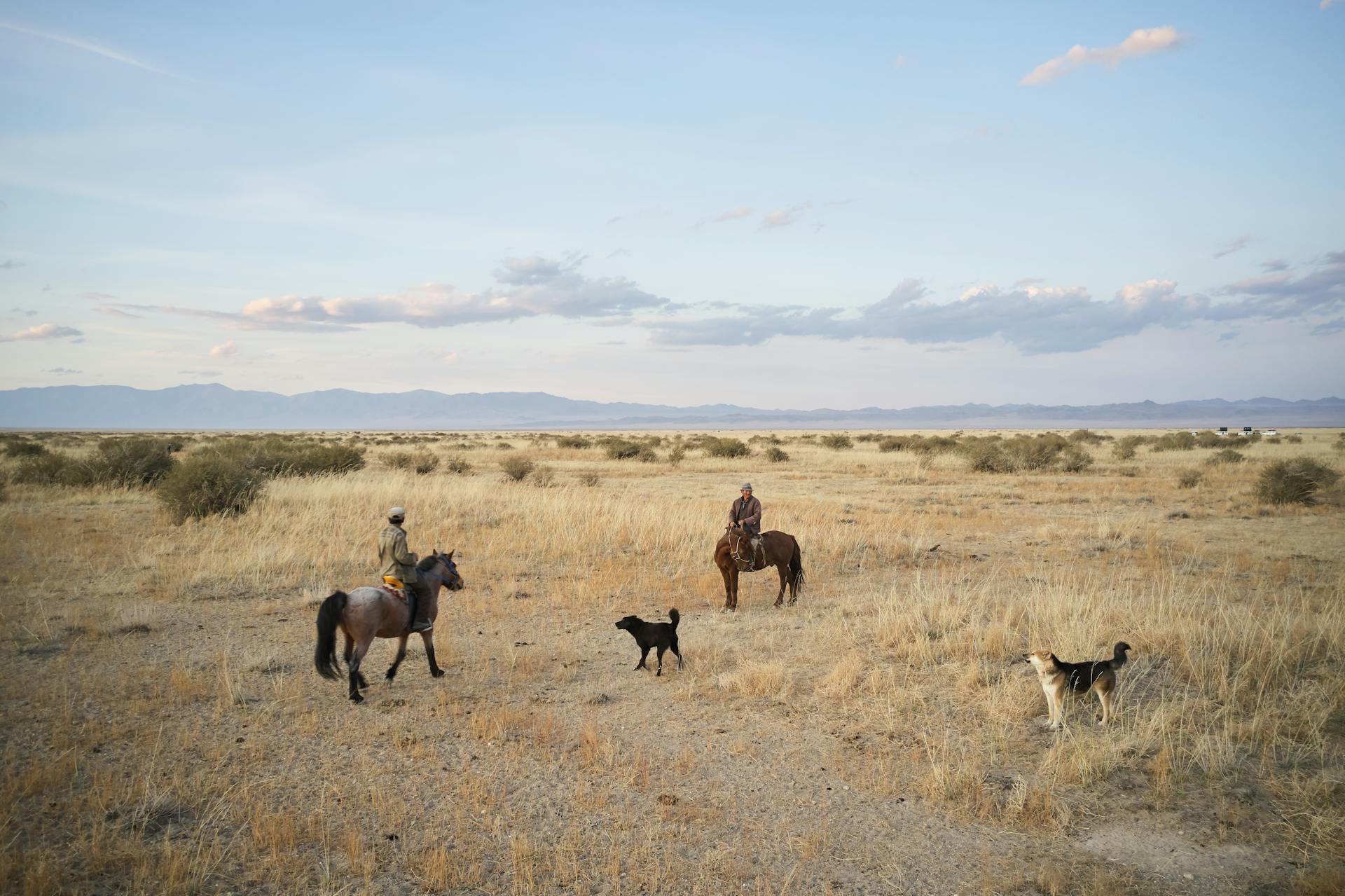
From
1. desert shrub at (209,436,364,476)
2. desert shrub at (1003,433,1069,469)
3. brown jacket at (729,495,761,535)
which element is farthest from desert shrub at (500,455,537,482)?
desert shrub at (1003,433,1069,469)

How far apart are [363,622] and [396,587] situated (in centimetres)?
60

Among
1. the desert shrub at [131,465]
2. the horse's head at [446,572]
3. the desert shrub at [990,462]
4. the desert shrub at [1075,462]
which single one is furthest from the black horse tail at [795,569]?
the desert shrub at [1075,462]

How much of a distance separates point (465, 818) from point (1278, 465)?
2704 centimetres

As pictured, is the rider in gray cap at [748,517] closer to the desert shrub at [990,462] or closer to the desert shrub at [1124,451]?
the desert shrub at [990,462]

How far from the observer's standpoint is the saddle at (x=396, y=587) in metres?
7.05

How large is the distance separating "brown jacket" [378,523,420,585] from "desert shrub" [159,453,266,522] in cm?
1209

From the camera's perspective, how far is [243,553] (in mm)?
13031

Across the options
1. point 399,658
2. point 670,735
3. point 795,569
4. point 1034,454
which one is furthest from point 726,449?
point 670,735

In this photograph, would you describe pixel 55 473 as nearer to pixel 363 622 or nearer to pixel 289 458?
pixel 289 458

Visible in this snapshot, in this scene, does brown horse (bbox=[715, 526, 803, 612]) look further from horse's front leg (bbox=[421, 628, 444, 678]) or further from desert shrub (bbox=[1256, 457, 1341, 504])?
desert shrub (bbox=[1256, 457, 1341, 504])

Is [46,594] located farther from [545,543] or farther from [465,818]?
[465,818]

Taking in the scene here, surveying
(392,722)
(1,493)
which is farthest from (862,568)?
(1,493)

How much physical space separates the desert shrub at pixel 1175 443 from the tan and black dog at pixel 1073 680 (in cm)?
5202

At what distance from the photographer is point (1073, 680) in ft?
20.2
